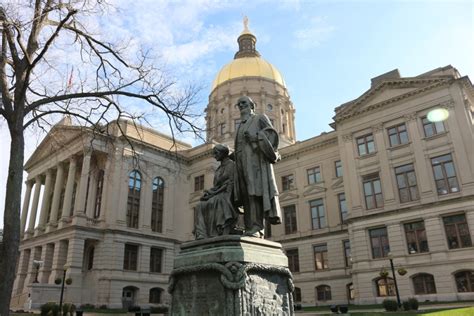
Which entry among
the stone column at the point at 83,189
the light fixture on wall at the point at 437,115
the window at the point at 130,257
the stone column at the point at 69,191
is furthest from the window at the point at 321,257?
the stone column at the point at 69,191

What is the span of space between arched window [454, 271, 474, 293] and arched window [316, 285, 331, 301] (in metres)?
12.2

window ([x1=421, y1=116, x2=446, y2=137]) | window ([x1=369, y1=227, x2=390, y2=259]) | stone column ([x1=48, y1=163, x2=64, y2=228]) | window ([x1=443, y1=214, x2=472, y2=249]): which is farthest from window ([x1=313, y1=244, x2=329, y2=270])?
→ stone column ([x1=48, y1=163, x2=64, y2=228])

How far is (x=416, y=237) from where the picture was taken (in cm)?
3006

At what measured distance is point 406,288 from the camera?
95.0 ft

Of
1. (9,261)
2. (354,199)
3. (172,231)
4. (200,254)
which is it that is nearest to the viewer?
(200,254)

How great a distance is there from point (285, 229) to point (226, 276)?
38.1m

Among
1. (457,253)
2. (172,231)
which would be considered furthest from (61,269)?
(457,253)

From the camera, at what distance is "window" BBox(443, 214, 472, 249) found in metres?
27.7

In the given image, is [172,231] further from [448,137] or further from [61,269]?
[448,137]

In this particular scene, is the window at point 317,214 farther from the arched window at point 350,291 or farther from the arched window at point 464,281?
the arched window at point 464,281

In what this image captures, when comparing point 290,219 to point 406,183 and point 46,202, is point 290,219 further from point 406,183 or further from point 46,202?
point 46,202

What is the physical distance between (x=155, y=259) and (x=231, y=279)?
40.7 metres

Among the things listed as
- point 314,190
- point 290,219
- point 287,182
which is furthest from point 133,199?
point 314,190

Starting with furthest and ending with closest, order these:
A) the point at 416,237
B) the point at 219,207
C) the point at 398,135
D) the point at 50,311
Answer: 1. the point at 398,135
2. the point at 416,237
3. the point at 50,311
4. the point at 219,207
